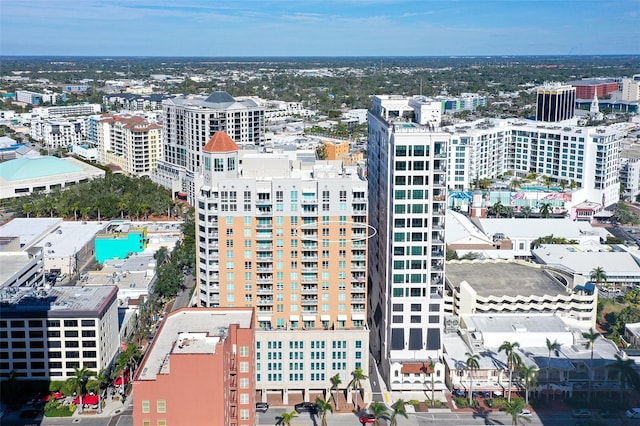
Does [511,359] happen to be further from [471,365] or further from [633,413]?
[633,413]

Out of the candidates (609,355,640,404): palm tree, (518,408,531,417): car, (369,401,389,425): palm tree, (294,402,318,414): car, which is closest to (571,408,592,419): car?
(518,408,531,417): car

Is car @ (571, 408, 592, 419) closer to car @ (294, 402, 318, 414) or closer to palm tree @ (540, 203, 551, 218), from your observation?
car @ (294, 402, 318, 414)

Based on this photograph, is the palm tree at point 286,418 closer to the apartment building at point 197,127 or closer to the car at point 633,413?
the car at point 633,413

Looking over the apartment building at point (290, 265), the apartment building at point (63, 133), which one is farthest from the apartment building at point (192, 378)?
the apartment building at point (63, 133)

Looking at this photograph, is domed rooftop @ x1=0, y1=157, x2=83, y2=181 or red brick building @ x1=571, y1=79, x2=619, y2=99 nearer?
domed rooftop @ x1=0, y1=157, x2=83, y2=181

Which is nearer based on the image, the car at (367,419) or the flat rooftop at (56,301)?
the car at (367,419)

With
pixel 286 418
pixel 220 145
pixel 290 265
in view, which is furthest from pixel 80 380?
pixel 220 145

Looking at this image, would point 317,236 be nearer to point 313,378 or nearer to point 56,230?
point 313,378
